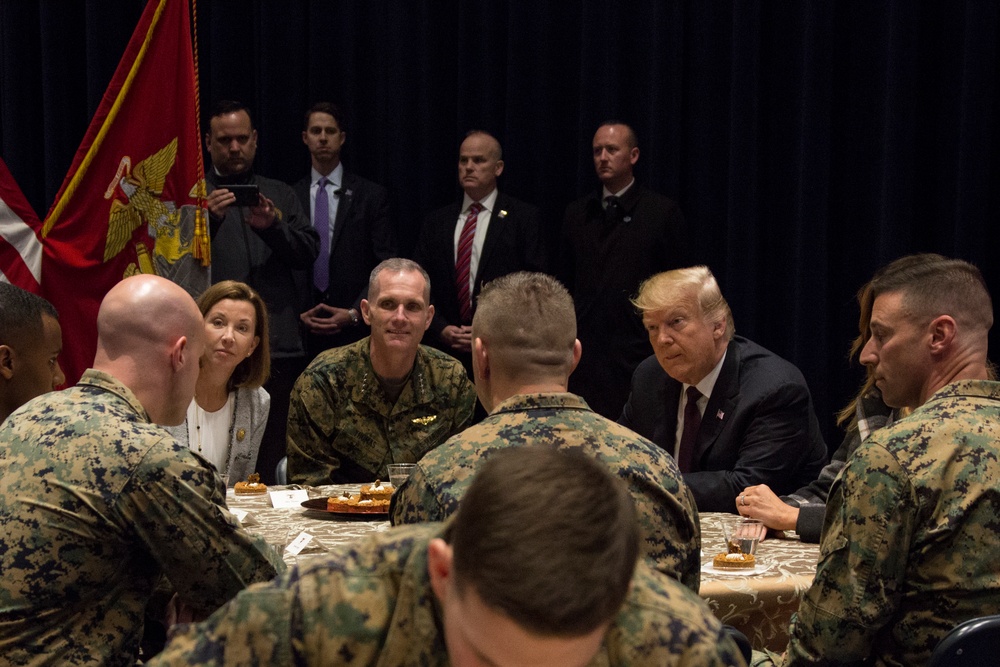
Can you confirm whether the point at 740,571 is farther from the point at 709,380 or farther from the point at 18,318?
the point at 18,318

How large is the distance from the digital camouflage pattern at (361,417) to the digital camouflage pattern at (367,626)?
8.03 ft

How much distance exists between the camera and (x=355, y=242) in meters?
5.73

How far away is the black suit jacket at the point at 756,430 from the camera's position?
3.32m

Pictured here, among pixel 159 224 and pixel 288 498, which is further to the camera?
pixel 159 224

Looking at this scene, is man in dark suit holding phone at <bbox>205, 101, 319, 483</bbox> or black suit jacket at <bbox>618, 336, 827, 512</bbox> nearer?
black suit jacket at <bbox>618, 336, 827, 512</bbox>

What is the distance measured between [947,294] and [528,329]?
87 cm

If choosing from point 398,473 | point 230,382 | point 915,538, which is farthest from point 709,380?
point 230,382

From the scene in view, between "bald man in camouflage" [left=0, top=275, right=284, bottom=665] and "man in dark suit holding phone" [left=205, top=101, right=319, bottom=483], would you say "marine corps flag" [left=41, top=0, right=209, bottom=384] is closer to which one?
"man in dark suit holding phone" [left=205, top=101, right=319, bottom=483]

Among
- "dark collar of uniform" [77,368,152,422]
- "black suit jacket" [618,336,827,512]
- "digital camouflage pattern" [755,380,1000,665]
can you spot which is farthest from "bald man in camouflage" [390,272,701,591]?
"black suit jacket" [618,336,827,512]

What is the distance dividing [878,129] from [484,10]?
7.33 ft

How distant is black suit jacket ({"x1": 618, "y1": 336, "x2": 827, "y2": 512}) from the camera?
3.32 m

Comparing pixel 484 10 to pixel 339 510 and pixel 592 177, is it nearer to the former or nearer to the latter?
pixel 592 177

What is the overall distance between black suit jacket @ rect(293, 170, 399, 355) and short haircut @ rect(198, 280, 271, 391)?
1794 millimetres

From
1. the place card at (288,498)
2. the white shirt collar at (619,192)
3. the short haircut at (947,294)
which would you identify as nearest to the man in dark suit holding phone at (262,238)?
the white shirt collar at (619,192)
